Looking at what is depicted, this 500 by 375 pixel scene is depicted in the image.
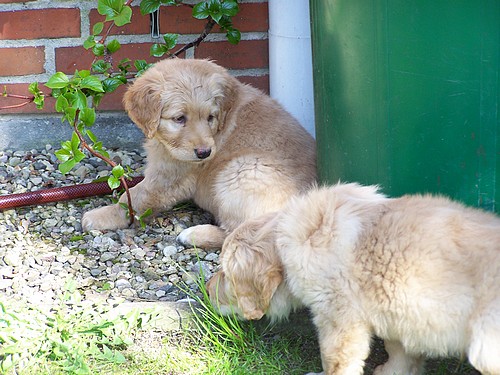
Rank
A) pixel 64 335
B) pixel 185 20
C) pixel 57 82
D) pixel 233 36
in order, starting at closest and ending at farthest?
1. pixel 64 335
2. pixel 57 82
3. pixel 233 36
4. pixel 185 20

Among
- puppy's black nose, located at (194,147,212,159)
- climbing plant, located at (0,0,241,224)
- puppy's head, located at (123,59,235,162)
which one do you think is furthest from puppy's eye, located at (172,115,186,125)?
climbing plant, located at (0,0,241,224)

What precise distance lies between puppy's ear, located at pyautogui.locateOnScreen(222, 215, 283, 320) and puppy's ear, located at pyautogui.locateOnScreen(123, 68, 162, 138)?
110 centimetres

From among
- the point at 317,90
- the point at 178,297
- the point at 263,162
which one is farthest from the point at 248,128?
the point at 178,297

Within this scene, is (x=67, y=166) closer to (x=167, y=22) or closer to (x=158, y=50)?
(x=158, y=50)

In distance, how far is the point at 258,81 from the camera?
4.48 m

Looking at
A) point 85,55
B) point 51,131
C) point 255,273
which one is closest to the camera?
point 255,273

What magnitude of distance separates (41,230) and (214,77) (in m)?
1.09

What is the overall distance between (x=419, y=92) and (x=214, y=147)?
120cm

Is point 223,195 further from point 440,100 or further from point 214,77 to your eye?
point 440,100

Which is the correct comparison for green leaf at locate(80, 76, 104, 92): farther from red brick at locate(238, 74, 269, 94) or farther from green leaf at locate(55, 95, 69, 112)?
red brick at locate(238, 74, 269, 94)

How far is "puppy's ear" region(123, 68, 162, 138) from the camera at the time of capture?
3633mm

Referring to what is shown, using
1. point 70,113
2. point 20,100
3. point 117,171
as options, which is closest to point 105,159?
point 117,171

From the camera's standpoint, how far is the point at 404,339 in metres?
2.45

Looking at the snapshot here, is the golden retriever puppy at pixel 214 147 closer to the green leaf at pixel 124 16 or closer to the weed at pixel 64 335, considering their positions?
the green leaf at pixel 124 16
